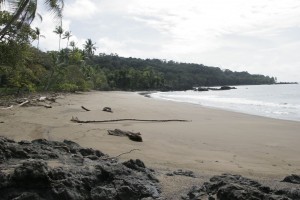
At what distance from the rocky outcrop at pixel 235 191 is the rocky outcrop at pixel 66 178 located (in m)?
0.64

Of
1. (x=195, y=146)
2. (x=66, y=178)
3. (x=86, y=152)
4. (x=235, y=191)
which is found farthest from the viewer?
(x=195, y=146)

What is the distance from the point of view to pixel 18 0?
1188 centimetres

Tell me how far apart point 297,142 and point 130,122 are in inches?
261

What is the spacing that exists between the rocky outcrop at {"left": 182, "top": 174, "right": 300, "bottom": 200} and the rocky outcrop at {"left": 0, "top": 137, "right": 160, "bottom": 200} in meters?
0.64

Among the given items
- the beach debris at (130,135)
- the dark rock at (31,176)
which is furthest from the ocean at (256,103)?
the dark rock at (31,176)

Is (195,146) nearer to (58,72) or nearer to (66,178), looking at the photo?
(66,178)

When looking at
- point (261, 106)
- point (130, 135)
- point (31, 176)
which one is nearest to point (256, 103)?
point (261, 106)

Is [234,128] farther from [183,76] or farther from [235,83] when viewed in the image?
[235,83]

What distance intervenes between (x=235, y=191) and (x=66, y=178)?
218cm

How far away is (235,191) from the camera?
4277 mm

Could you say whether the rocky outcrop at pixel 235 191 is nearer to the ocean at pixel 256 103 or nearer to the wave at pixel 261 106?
the ocean at pixel 256 103

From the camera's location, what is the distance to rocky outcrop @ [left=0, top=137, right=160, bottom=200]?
4.28 meters

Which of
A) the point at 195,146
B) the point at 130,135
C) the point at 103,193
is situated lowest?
the point at 195,146

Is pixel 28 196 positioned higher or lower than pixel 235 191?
lower
